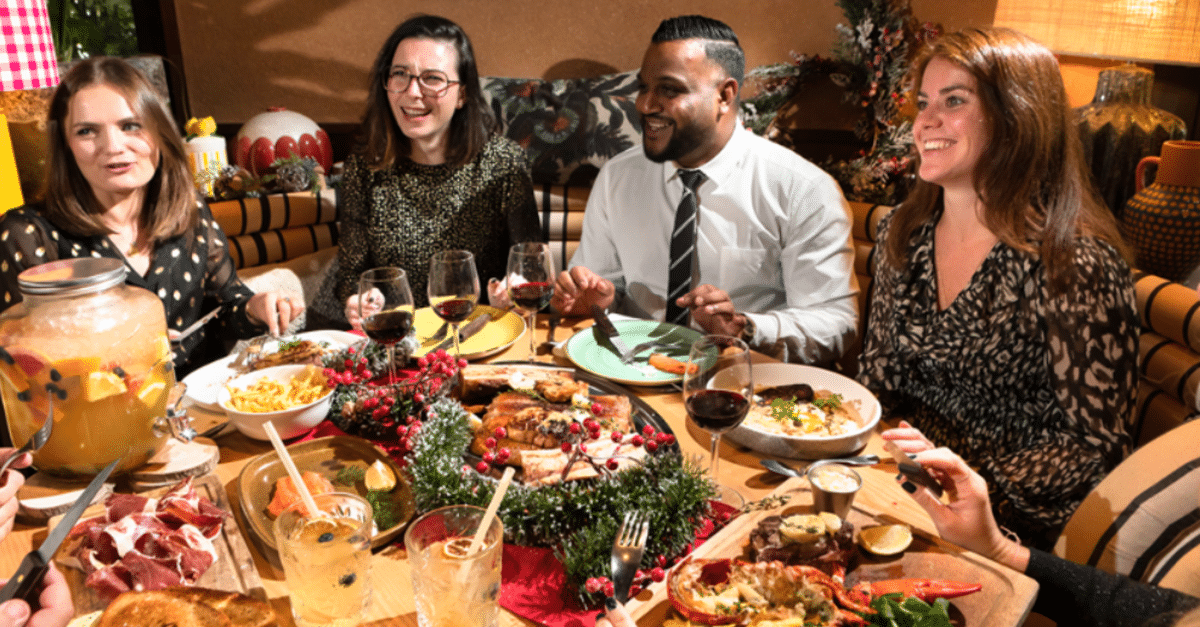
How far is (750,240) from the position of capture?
7.97 feet

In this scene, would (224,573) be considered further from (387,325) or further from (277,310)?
(277,310)

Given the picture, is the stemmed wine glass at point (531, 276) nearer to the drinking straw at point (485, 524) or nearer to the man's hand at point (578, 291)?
the man's hand at point (578, 291)

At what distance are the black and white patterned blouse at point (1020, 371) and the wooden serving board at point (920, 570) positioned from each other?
664 millimetres

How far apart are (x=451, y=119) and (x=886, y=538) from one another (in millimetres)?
2150

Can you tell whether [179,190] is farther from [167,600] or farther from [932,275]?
[932,275]

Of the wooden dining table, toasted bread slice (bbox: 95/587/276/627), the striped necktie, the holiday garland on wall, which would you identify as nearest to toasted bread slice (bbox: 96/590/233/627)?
toasted bread slice (bbox: 95/587/276/627)

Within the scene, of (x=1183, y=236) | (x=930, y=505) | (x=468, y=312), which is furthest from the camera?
(x=1183, y=236)

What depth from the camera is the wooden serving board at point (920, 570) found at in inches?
36.3

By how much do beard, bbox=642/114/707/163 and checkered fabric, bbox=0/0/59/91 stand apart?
A: 5.03 feet

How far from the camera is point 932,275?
182cm

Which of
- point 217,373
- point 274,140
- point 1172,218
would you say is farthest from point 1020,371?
point 274,140

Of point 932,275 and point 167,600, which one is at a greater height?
point 932,275

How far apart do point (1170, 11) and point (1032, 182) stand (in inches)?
28.2

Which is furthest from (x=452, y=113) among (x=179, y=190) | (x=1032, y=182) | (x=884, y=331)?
(x=1032, y=182)
